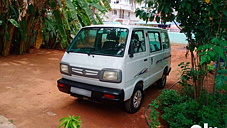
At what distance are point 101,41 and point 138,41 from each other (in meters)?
0.84

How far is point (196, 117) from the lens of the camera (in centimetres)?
348

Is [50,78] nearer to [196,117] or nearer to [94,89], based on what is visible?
[94,89]

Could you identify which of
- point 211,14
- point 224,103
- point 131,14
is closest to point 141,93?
point 224,103

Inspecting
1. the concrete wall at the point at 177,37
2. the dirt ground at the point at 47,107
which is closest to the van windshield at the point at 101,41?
the dirt ground at the point at 47,107

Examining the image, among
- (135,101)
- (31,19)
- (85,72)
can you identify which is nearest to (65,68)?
(85,72)

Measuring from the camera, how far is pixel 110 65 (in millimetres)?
3398

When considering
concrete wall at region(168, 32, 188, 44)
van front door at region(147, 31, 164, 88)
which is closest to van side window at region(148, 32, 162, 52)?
van front door at region(147, 31, 164, 88)

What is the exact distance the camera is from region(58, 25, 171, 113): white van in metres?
3.37

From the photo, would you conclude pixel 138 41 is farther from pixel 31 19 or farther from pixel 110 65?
pixel 31 19

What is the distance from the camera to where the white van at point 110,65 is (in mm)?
3371

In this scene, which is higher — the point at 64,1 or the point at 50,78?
the point at 64,1

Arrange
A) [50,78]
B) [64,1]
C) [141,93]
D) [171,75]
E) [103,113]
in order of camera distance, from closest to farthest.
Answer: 1. [103,113]
2. [141,93]
3. [50,78]
4. [64,1]
5. [171,75]

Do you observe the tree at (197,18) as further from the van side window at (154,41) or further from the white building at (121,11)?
the white building at (121,11)

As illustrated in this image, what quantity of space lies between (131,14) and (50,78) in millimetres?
38992
